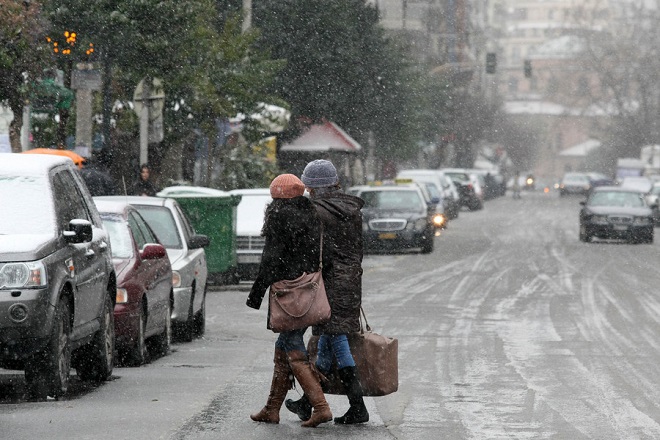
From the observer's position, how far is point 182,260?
16.7 m

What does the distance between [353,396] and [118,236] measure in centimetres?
509

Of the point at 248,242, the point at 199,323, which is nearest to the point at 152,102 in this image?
the point at 248,242

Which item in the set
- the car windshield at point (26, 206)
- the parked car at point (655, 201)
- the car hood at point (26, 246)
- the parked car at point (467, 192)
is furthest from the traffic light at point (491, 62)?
the car hood at point (26, 246)

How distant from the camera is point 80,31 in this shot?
25109 mm

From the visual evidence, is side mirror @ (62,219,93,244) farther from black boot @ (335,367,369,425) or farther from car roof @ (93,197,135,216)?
car roof @ (93,197,135,216)

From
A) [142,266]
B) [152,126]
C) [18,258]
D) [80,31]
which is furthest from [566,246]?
[18,258]

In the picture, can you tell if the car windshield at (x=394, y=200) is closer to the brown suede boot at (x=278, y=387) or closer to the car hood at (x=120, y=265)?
the car hood at (x=120, y=265)

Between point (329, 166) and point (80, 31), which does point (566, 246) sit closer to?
point (80, 31)

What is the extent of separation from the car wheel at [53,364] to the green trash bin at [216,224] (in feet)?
39.4

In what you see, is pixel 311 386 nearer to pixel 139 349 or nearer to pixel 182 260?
pixel 139 349

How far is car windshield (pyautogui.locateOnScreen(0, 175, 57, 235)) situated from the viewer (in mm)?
10820

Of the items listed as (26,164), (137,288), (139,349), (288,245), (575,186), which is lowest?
(575,186)

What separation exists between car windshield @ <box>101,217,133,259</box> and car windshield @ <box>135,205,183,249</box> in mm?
2418

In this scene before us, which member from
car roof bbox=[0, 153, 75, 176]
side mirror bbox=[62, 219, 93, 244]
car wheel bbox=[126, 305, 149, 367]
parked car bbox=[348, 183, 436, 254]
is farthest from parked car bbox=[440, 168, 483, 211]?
side mirror bbox=[62, 219, 93, 244]
